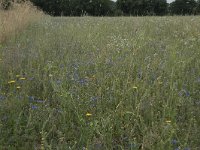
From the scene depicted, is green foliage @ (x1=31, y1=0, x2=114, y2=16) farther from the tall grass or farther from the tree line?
the tall grass

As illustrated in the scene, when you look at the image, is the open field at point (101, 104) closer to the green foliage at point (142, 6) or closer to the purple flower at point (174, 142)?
the purple flower at point (174, 142)

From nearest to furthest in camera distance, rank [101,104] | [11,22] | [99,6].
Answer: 1. [101,104]
2. [11,22]
3. [99,6]

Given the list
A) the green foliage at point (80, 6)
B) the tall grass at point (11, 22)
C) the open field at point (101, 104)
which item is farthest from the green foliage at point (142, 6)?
the open field at point (101, 104)

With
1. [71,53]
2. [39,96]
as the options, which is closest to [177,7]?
[71,53]

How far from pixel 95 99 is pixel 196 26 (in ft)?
19.1

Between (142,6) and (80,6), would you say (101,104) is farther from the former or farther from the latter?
(80,6)

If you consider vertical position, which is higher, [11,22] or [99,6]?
[99,6]

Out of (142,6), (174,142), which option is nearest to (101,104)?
(174,142)

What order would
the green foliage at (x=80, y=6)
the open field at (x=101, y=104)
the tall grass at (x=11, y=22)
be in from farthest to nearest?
1. the green foliage at (x=80, y=6)
2. the tall grass at (x=11, y=22)
3. the open field at (x=101, y=104)

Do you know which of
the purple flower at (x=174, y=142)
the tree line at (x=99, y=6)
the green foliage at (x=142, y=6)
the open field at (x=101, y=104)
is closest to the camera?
the purple flower at (x=174, y=142)

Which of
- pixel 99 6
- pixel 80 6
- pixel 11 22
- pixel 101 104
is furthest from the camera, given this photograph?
pixel 80 6

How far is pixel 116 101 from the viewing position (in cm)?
341

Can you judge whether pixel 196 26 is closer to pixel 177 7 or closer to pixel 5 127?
pixel 5 127

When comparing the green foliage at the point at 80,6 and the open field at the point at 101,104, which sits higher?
the green foliage at the point at 80,6
